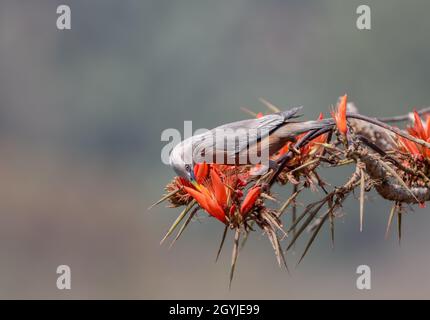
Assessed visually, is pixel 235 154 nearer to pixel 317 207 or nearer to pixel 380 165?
pixel 317 207

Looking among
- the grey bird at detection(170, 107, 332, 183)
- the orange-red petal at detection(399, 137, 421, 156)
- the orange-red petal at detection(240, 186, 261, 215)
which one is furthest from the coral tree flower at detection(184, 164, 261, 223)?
the orange-red petal at detection(399, 137, 421, 156)

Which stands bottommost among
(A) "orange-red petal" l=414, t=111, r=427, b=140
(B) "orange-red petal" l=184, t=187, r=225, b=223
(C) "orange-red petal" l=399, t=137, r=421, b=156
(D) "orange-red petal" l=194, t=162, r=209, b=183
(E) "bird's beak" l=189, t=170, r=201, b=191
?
(B) "orange-red petal" l=184, t=187, r=225, b=223

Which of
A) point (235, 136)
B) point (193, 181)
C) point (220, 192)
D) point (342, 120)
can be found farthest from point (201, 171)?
point (342, 120)

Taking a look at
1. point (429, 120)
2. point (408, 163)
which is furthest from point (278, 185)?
point (429, 120)

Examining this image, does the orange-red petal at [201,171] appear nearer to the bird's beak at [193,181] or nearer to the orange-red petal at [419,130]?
the bird's beak at [193,181]

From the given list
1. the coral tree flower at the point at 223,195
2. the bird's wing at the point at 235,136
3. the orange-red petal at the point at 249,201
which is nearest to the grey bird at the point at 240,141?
the bird's wing at the point at 235,136

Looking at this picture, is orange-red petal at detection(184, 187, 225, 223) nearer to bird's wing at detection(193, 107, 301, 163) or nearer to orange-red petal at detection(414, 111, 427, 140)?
bird's wing at detection(193, 107, 301, 163)
